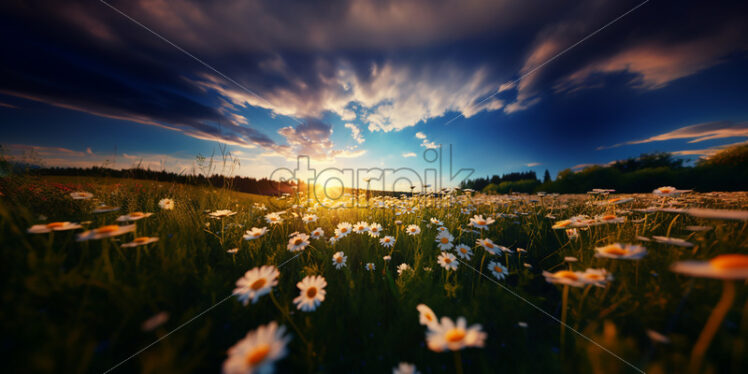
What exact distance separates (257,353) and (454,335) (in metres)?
0.89

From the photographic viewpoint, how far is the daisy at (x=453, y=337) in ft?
2.75

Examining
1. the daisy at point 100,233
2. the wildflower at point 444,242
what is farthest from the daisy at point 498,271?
the daisy at point 100,233

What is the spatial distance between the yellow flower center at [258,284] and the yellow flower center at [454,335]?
1106mm

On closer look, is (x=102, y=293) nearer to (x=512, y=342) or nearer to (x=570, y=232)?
(x=512, y=342)

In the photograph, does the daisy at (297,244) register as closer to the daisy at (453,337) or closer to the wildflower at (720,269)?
the daisy at (453,337)

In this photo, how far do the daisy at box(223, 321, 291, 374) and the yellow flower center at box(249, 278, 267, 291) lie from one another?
1.16 feet

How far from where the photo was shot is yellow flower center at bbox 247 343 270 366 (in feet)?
2.72

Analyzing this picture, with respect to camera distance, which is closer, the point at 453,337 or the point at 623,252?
the point at 453,337

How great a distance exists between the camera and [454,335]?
0.96 metres

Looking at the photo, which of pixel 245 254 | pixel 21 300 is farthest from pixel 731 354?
pixel 21 300

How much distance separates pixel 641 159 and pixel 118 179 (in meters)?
40.3

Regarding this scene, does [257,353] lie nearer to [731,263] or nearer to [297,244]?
[297,244]

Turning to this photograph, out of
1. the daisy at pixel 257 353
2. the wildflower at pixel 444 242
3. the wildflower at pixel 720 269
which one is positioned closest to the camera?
the wildflower at pixel 720 269

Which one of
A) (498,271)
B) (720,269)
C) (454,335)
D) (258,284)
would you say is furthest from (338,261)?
(720,269)
